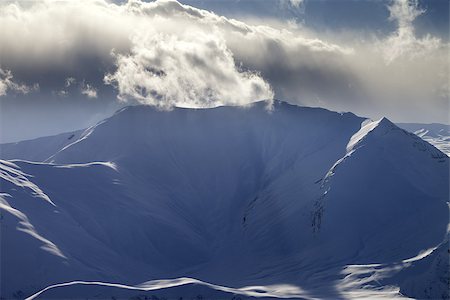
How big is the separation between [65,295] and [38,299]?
7607 millimetres

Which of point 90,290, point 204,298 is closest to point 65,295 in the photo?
point 90,290

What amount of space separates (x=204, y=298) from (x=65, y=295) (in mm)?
40307

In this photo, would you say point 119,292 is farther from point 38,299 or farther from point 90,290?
point 38,299

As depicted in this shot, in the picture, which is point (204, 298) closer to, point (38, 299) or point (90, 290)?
point (90, 290)

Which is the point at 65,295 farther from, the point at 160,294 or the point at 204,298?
the point at 204,298

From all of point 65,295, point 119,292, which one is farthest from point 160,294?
point 65,295

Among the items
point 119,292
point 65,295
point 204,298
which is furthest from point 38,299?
point 204,298

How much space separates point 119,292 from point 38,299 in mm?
22948

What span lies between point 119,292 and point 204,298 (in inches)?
987

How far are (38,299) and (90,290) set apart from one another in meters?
15.0

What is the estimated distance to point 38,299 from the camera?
191000 mm

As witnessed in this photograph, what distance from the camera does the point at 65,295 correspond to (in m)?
194

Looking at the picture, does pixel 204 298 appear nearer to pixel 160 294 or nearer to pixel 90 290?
pixel 160 294

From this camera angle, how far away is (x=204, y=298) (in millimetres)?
199250
